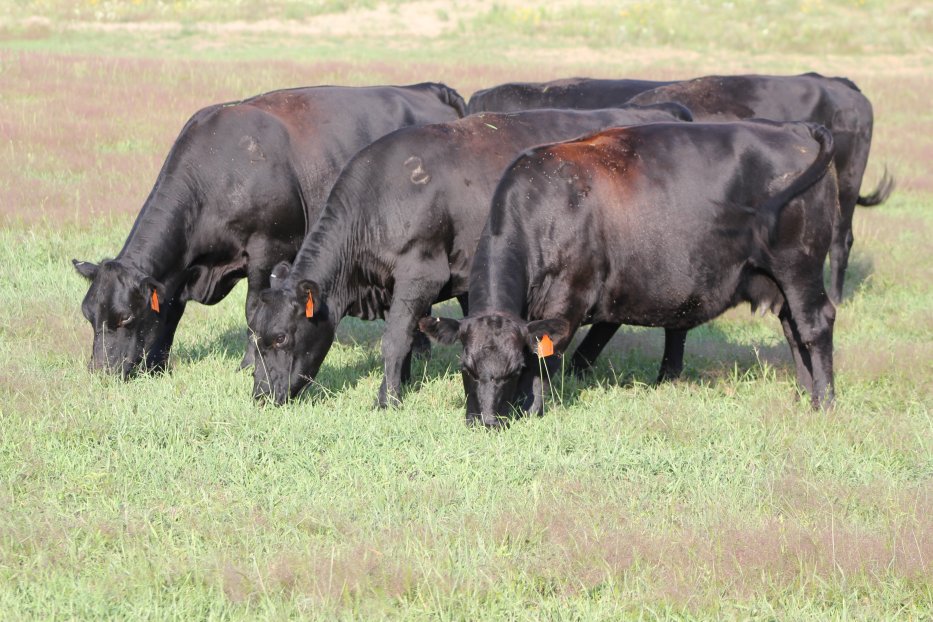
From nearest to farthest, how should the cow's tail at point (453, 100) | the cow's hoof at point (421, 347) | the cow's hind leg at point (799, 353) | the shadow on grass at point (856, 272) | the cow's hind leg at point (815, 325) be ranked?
the cow's hind leg at point (815, 325)
the cow's hind leg at point (799, 353)
the cow's hoof at point (421, 347)
the cow's tail at point (453, 100)
the shadow on grass at point (856, 272)

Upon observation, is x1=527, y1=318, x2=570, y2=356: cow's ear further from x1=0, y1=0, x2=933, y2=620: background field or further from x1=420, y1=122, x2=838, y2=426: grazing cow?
x1=0, y1=0, x2=933, y2=620: background field

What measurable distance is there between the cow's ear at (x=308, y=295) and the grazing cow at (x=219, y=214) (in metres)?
0.77

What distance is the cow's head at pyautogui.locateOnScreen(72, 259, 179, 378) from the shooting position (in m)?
7.50

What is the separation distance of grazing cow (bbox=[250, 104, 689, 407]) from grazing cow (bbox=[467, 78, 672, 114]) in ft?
18.0

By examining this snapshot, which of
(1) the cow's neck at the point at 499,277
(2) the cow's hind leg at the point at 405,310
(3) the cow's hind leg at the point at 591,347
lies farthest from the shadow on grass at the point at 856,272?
(1) the cow's neck at the point at 499,277

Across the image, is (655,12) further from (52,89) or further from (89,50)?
(52,89)

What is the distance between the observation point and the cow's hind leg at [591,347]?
8.41 m

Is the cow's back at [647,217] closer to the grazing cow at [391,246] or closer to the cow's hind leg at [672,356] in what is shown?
the grazing cow at [391,246]

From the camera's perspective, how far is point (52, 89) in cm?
1919

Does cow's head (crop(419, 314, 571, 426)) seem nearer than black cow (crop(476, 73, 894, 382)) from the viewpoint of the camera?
Yes

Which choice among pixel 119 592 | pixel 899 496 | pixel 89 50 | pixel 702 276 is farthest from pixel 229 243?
pixel 89 50

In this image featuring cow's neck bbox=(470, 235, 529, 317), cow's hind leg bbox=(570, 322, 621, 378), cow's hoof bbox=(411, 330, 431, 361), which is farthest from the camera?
cow's hoof bbox=(411, 330, 431, 361)

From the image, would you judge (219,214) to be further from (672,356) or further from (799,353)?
(799,353)

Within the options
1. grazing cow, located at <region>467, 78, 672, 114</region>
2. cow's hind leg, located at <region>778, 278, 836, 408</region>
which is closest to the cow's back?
cow's hind leg, located at <region>778, 278, 836, 408</region>
